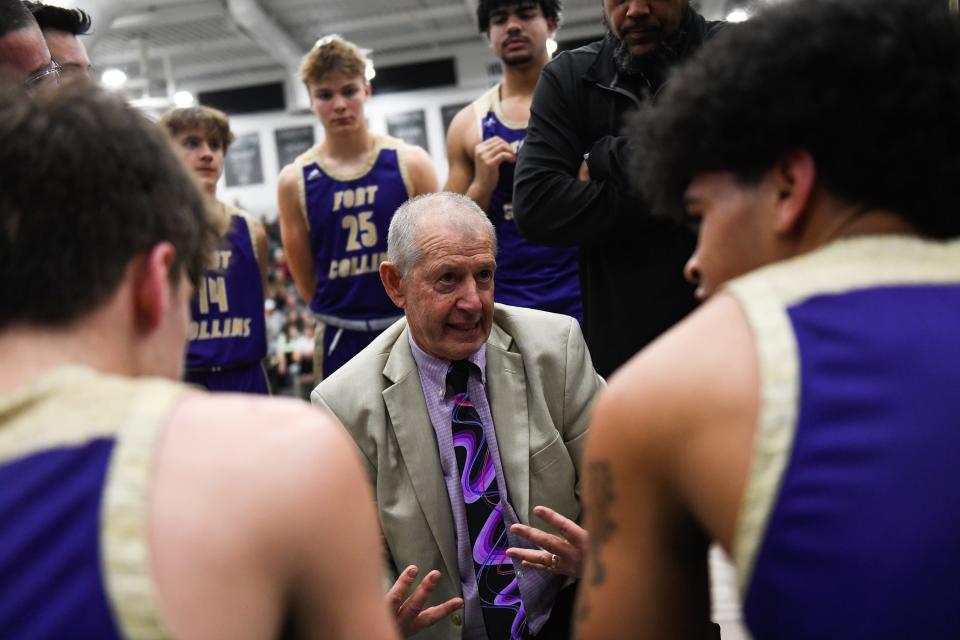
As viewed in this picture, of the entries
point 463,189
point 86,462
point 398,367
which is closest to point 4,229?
point 86,462

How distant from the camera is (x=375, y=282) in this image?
3830 mm

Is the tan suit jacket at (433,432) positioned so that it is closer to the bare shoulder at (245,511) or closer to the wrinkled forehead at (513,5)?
the bare shoulder at (245,511)

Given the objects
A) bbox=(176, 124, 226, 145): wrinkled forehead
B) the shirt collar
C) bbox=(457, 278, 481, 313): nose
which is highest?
bbox=(176, 124, 226, 145): wrinkled forehead

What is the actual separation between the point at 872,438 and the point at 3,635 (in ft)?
2.56

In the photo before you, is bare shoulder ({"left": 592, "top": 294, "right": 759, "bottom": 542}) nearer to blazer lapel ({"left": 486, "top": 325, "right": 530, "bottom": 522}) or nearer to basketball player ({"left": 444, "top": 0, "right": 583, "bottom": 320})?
blazer lapel ({"left": 486, "top": 325, "right": 530, "bottom": 522})

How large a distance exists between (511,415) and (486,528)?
258 millimetres

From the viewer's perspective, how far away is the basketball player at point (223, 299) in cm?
388

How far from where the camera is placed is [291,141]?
1454 cm

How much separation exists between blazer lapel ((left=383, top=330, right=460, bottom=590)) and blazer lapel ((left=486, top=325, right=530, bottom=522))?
149 millimetres

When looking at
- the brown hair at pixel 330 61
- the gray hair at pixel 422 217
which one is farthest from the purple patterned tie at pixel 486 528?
the brown hair at pixel 330 61

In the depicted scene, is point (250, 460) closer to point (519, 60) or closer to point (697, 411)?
point (697, 411)

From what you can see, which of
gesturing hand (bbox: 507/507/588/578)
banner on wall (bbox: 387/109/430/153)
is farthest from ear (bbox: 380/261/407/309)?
banner on wall (bbox: 387/109/430/153)

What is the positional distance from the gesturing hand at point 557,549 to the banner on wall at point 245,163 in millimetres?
13610

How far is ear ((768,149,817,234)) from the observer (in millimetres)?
995
